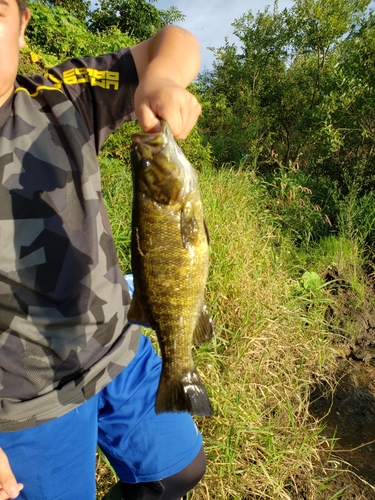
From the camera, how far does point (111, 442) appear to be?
196 centimetres

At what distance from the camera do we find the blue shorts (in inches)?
67.2

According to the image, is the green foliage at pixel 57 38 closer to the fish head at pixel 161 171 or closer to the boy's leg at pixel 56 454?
the fish head at pixel 161 171

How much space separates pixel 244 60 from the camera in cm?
1675

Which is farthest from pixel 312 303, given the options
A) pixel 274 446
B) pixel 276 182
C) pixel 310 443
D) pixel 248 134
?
pixel 248 134

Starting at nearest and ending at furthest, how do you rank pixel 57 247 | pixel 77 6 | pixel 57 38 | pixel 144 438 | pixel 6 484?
pixel 6 484 < pixel 57 247 < pixel 144 438 < pixel 57 38 < pixel 77 6

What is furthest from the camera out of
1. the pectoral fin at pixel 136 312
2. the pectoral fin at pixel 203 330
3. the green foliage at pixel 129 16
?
the green foliage at pixel 129 16

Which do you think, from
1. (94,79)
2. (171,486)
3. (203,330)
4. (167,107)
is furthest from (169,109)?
(171,486)

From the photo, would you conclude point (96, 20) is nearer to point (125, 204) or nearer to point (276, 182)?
point (276, 182)

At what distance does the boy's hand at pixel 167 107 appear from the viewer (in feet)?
4.30

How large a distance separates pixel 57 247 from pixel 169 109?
793mm

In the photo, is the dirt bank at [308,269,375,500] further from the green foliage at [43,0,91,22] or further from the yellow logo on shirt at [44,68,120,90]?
the green foliage at [43,0,91,22]

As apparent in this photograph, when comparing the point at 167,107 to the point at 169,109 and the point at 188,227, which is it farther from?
the point at 188,227

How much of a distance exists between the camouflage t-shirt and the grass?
1.41m

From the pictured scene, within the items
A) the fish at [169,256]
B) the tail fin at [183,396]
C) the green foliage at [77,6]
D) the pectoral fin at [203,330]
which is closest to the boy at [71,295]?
the fish at [169,256]
